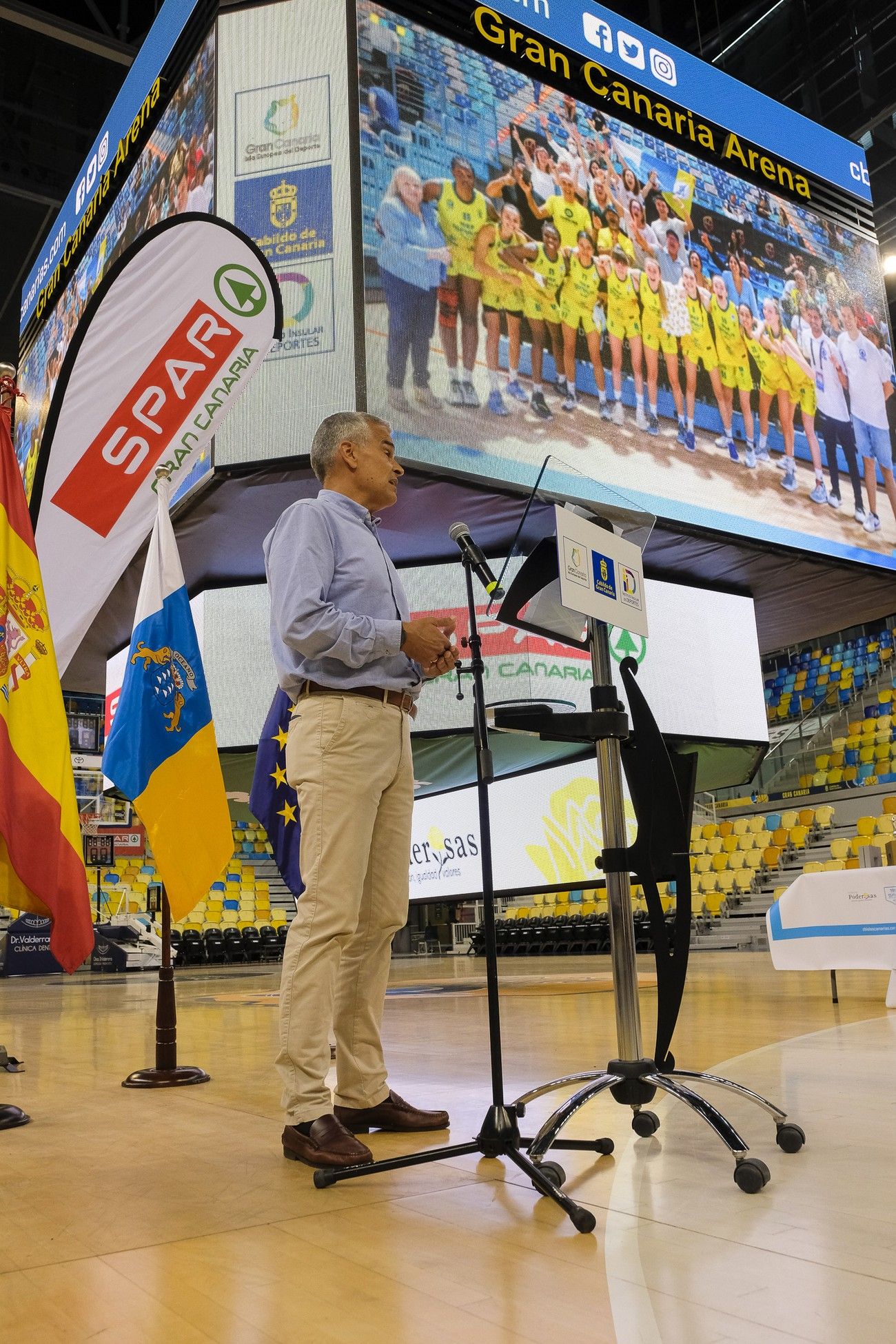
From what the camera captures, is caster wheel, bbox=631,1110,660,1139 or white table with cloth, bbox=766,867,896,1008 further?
white table with cloth, bbox=766,867,896,1008

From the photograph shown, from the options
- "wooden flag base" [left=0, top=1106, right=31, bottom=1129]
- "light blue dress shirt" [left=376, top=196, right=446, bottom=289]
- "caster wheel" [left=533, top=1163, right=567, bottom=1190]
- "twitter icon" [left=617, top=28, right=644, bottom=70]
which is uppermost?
"twitter icon" [left=617, top=28, right=644, bottom=70]

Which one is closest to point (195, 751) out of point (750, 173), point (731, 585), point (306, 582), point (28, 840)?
point (28, 840)

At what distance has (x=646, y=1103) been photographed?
5.69 feet

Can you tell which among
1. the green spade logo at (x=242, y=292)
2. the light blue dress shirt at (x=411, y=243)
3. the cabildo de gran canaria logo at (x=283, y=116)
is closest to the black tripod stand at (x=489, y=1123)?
the green spade logo at (x=242, y=292)

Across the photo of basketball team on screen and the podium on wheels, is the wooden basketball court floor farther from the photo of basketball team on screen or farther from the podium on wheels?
the photo of basketball team on screen

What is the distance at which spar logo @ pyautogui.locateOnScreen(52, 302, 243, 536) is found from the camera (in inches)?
119

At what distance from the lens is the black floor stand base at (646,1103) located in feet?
5.04

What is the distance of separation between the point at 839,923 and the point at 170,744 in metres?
2.87

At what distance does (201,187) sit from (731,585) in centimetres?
476

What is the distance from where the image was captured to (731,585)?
8.11 m

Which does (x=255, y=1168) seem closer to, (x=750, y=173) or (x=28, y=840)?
(x=28, y=840)

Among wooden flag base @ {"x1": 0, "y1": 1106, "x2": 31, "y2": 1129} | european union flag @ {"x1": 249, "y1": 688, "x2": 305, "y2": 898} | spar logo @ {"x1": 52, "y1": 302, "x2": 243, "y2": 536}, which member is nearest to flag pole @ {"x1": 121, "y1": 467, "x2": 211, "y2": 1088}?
spar logo @ {"x1": 52, "y1": 302, "x2": 243, "y2": 536}

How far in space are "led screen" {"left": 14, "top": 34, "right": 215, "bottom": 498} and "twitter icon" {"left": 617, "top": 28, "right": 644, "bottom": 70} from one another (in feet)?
9.50

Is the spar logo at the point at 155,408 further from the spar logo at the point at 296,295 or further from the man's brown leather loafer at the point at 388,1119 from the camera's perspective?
the spar logo at the point at 296,295
